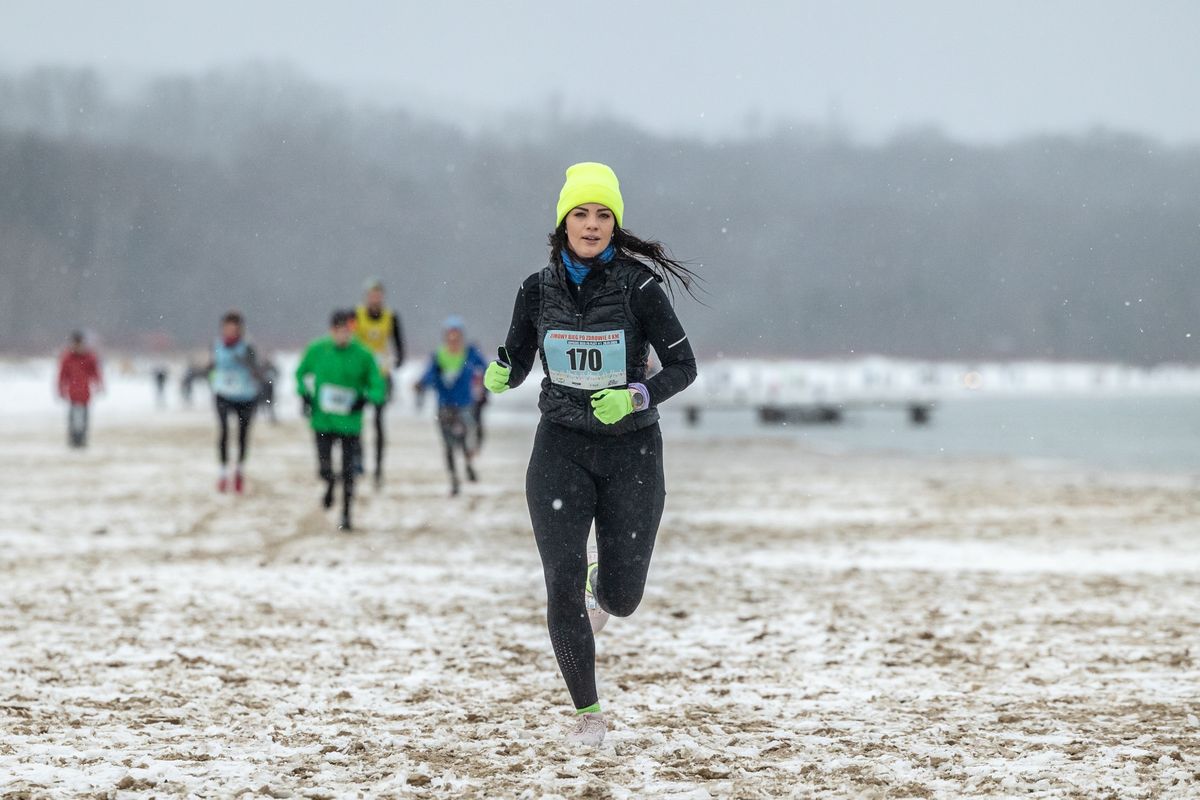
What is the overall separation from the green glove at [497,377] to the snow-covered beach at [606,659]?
1.23 m

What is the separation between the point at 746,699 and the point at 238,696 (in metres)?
2.03

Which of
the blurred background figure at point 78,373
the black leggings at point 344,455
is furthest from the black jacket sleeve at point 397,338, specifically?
the blurred background figure at point 78,373

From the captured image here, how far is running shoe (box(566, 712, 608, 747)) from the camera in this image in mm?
4445

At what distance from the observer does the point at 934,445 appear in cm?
3369

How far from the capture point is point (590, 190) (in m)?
4.36

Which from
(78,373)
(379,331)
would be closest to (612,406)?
(379,331)

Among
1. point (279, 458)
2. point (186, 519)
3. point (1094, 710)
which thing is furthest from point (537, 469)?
point (279, 458)

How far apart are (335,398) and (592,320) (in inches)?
252

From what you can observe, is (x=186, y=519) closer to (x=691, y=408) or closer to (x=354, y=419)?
(x=354, y=419)

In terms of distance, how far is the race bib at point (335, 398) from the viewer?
34.3ft

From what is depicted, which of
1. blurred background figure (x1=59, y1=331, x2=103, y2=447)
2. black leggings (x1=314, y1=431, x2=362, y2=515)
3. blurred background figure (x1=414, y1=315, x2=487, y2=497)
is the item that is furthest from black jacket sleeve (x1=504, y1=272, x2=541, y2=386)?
blurred background figure (x1=59, y1=331, x2=103, y2=447)

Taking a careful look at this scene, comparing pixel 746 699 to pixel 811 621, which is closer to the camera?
pixel 746 699

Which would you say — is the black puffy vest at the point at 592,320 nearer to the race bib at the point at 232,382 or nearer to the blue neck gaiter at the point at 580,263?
the blue neck gaiter at the point at 580,263

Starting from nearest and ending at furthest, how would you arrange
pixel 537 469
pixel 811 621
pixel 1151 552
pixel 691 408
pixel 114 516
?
pixel 537 469, pixel 811 621, pixel 1151 552, pixel 114 516, pixel 691 408
